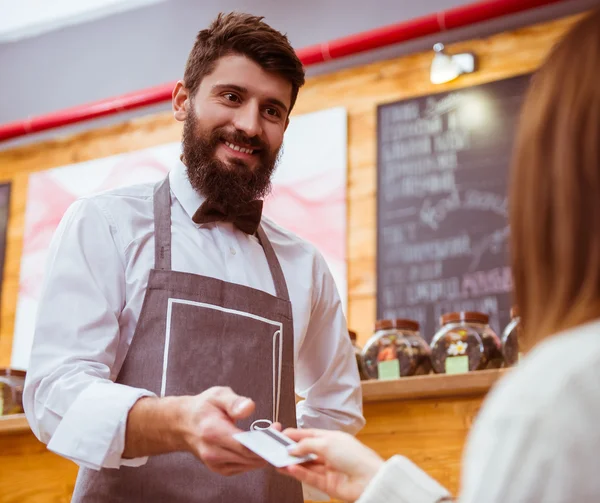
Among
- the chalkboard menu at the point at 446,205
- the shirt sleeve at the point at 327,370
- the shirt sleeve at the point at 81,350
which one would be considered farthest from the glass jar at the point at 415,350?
the chalkboard menu at the point at 446,205

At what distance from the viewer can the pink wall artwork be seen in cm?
383

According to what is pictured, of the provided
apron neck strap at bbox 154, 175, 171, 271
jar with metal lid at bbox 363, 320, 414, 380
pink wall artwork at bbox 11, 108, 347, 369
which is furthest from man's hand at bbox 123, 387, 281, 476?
pink wall artwork at bbox 11, 108, 347, 369

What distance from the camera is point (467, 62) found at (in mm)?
3689

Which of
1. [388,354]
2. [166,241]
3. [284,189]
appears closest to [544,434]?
[166,241]

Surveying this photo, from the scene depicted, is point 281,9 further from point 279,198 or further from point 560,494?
point 560,494

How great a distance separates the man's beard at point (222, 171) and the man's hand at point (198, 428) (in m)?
0.55

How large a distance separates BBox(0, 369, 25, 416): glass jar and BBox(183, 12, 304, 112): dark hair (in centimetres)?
105

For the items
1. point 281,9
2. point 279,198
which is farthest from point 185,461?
point 281,9

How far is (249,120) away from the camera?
1848mm

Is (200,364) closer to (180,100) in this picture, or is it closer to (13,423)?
(180,100)

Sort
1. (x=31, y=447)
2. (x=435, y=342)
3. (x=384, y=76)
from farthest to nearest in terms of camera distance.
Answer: (x=384, y=76)
(x=31, y=447)
(x=435, y=342)

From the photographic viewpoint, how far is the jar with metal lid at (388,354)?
7.38 ft

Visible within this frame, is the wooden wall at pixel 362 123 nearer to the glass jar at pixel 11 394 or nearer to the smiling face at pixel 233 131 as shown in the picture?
the glass jar at pixel 11 394

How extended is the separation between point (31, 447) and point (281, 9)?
2509 millimetres
